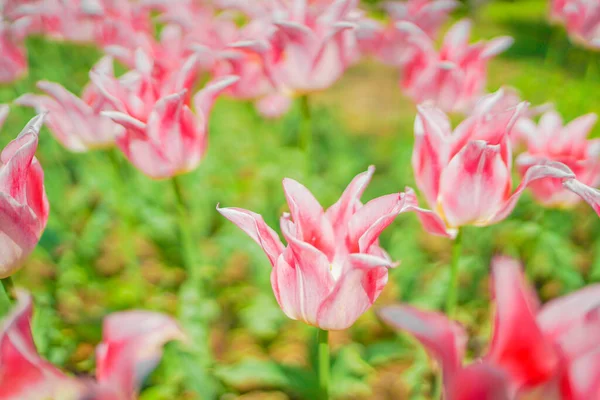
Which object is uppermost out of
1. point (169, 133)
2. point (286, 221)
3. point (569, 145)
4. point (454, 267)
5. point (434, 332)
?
point (434, 332)

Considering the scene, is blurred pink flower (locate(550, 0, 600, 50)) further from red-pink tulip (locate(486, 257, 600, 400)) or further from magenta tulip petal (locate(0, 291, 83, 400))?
magenta tulip petal (locate(0, 291, 83, 400))

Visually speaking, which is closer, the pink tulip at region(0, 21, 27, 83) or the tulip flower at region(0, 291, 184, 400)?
the tulip flower at region(0, 291, 184, 400)

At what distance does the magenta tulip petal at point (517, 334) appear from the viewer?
0.52 m

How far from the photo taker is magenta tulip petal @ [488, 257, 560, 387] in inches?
20.6

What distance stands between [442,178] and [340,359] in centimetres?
91

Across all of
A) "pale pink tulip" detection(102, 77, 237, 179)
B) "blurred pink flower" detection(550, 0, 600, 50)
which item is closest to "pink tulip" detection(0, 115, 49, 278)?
"pale pink tulip" detection(102, 77, 237, 179)

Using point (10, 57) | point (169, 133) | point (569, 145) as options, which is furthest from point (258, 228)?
point (10, 57)

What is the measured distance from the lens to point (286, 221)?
2.72 feet

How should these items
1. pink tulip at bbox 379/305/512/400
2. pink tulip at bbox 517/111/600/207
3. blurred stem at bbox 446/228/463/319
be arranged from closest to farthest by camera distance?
pink tulip at bbox 379/305/512/400 → blurred stem at bbox 446/228/463/319 → pink tulip at bbox 517/111/600/207

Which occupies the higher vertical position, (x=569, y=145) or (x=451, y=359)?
(x=451, y=359)

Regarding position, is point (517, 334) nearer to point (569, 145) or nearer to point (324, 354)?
point (324, 354)

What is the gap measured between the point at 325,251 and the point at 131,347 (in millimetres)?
422

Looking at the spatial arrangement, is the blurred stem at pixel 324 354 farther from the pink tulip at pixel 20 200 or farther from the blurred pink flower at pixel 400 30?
the blurred pink flower at pixel 400 30

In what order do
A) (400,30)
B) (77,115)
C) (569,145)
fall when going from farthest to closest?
(400,30), (77,115), (569,145)
